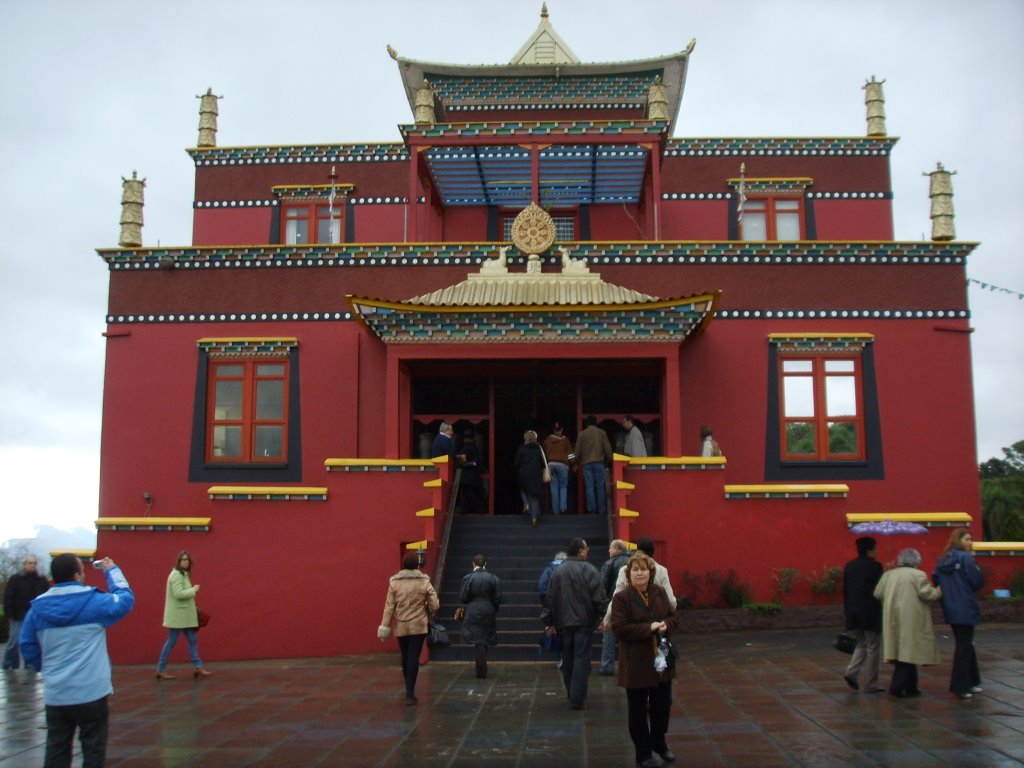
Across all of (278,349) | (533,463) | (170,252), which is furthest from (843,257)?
(170,252)

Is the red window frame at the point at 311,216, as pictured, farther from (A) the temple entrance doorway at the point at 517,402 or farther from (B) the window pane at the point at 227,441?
(A) the temple entrance doorway at the point at 517,402

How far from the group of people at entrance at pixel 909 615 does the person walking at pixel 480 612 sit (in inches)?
159

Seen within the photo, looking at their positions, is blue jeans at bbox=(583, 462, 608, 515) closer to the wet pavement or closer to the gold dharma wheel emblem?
the wet pavement

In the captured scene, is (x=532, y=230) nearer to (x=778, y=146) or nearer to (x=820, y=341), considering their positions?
(x=820, y=341)

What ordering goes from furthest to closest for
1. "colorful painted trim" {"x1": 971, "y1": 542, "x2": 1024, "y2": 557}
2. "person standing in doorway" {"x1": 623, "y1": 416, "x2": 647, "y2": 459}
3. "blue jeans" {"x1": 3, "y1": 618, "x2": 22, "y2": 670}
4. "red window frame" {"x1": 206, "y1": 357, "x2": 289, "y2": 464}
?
"red window frame" {"x1": 206, "y1": 357, "x2": 289, "y2": 464} → "person standing in doorway" {"x1": 623, "y1": 416, "x2": 647, "y2": 459} → "colorful painted trim" {"x1": 971, "y1": 542, "x2": 1024, "y2": 557} → "blue jeans" {"x1": 3, "y1": 618, "x2": 22, "y2": 670}

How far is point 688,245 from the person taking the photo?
20.1 metres

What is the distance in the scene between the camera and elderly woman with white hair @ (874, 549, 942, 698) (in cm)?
1057

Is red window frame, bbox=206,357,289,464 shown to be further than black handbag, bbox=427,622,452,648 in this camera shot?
Yes

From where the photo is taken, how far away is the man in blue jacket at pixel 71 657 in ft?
24.1

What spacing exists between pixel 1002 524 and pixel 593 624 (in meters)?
24.6

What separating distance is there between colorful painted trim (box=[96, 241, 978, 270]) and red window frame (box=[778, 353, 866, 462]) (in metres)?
1.91

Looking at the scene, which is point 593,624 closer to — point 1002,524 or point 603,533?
point 603,533

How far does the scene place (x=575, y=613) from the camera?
10.9 m

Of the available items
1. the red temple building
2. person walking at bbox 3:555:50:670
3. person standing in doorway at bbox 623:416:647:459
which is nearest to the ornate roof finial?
the red temple building
